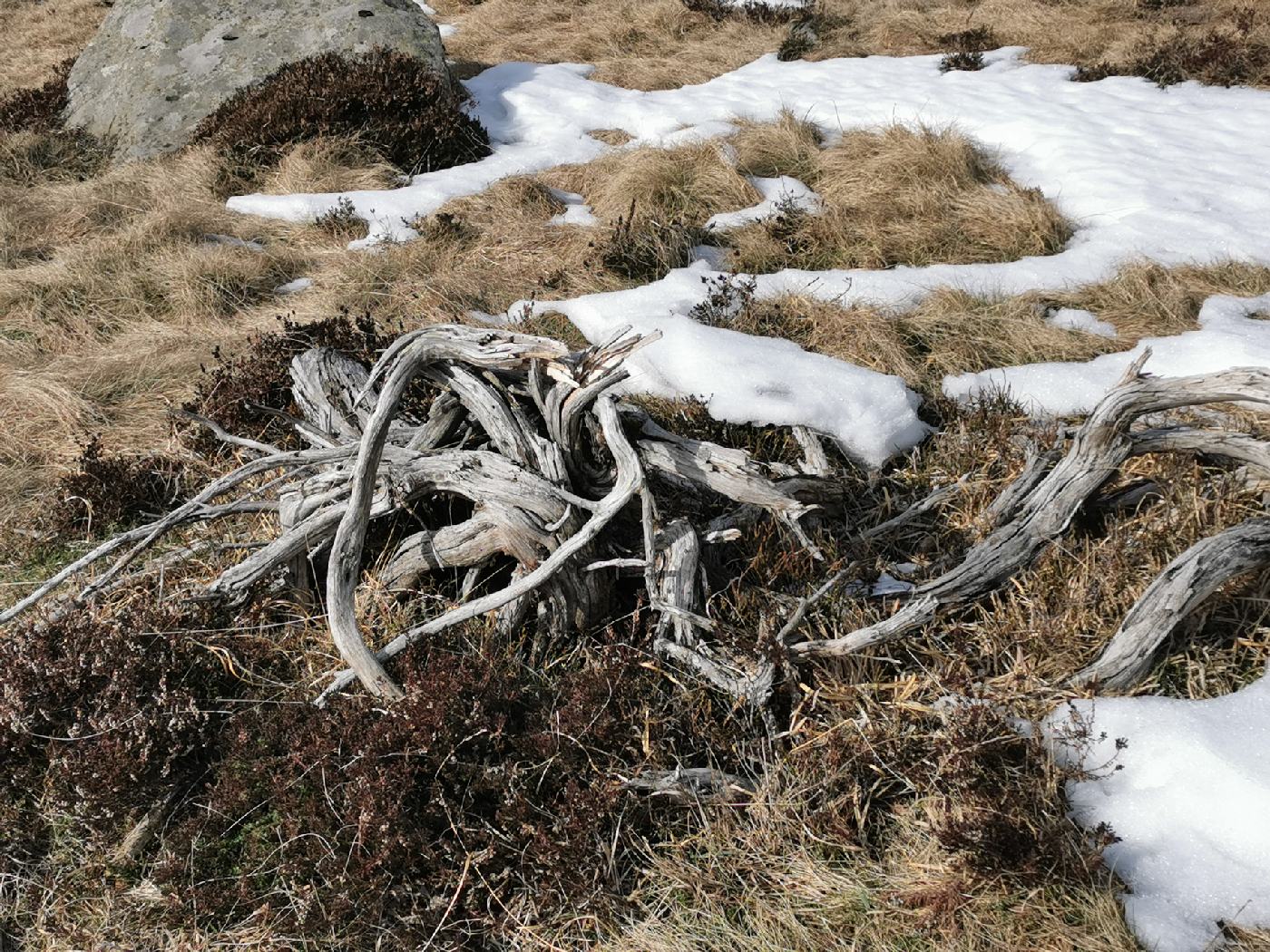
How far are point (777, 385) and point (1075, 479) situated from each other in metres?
1.35

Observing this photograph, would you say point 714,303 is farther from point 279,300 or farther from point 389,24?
point 389,24

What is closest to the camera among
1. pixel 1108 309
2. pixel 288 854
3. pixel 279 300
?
pixel 288 854

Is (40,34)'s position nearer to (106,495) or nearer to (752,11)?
(752,11)

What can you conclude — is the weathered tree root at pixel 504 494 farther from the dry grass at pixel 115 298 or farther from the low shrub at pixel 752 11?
the low shrub at pixel 752 11

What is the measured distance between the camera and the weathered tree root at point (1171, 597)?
2.94m

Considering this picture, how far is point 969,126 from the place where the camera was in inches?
311

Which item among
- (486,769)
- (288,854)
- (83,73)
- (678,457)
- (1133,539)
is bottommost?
(288,854)

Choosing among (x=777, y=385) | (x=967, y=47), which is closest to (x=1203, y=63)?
(x=967, y=47)

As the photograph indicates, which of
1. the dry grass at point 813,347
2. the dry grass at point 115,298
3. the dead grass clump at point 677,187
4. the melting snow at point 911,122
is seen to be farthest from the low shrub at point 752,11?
the dry grass at point 115,298

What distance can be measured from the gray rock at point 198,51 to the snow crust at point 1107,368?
22.5 ft

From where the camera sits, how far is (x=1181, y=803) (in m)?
2.60

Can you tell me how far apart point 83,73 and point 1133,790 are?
11.3m

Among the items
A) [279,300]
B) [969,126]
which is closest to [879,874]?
[279,300]

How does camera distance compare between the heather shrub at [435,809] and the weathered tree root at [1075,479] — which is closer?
the heather shrub at [435,809]
